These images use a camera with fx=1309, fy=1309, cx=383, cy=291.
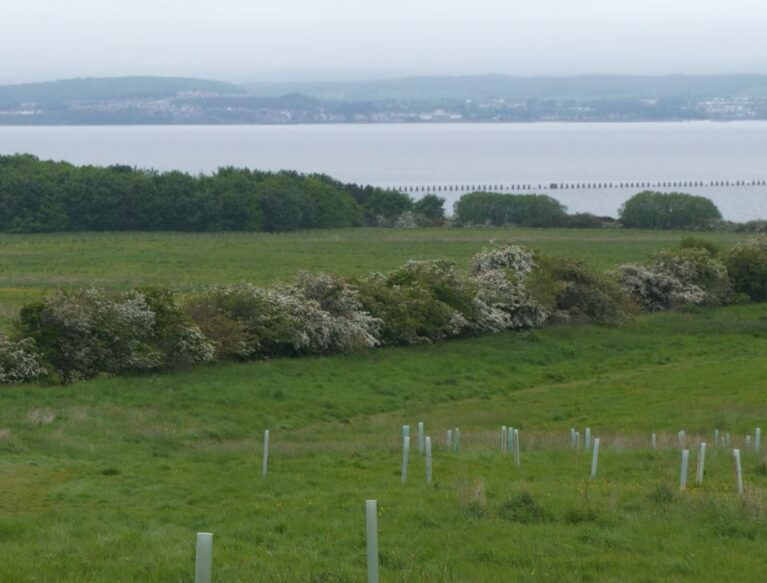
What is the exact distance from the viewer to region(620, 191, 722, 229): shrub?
118062mm

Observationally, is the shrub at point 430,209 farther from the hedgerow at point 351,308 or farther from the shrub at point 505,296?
the shrub at point 505,296

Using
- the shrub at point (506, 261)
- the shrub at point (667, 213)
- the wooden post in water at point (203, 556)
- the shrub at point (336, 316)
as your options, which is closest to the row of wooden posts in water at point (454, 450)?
the wooden post in water at point (203, 556)

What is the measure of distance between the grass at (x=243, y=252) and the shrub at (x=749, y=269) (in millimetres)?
12591

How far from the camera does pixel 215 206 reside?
111 metres

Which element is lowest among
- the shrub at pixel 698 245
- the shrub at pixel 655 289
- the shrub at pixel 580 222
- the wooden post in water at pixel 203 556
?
the shrub at pixel 580 222

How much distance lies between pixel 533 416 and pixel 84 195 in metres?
83.1

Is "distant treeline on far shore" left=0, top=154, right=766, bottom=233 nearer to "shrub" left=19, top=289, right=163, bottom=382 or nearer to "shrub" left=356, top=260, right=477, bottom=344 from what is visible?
"shrub" left=356, top=260, right=477, bottom=344

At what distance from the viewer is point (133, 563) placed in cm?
1398

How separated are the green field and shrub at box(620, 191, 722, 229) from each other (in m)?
64.3

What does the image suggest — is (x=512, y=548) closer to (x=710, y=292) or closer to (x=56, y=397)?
(x=56, y=397)

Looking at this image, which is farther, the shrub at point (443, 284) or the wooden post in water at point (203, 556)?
the shrub at point (443, 284)

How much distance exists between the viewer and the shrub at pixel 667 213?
11806cm

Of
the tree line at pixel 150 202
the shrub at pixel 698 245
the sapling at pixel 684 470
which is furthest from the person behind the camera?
the tree line at pixel 150 202

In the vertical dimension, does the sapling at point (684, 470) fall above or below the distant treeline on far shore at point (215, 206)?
above
